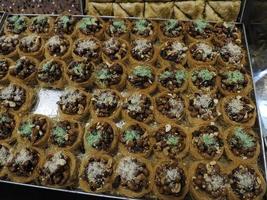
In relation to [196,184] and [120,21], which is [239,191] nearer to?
[196,184]

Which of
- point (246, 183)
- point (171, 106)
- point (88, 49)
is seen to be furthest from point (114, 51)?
point (246, 183)

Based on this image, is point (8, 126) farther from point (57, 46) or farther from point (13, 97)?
point (57, 46)

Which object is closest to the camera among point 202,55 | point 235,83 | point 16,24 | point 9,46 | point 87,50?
point 235,83

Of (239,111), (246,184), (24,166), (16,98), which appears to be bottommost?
(246,184)

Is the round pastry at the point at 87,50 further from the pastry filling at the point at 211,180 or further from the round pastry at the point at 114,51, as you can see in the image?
the pastry filling at the point at 211,180

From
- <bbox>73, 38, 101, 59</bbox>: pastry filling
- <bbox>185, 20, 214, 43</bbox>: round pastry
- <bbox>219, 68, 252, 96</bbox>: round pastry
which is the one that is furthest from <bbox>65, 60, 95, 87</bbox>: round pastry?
<bbox>219, 68, 252, 96</bbox>: round pastry

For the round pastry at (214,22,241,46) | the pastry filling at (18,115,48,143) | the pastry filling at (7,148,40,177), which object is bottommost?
the pastry filling at (7,148,40,177)

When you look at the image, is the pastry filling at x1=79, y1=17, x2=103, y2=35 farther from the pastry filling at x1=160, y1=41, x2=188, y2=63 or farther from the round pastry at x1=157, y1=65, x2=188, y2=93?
the round pastry at x1=157, y1=65, x2=188, y2=93

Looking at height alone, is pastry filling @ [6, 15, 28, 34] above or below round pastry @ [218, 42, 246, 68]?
above
